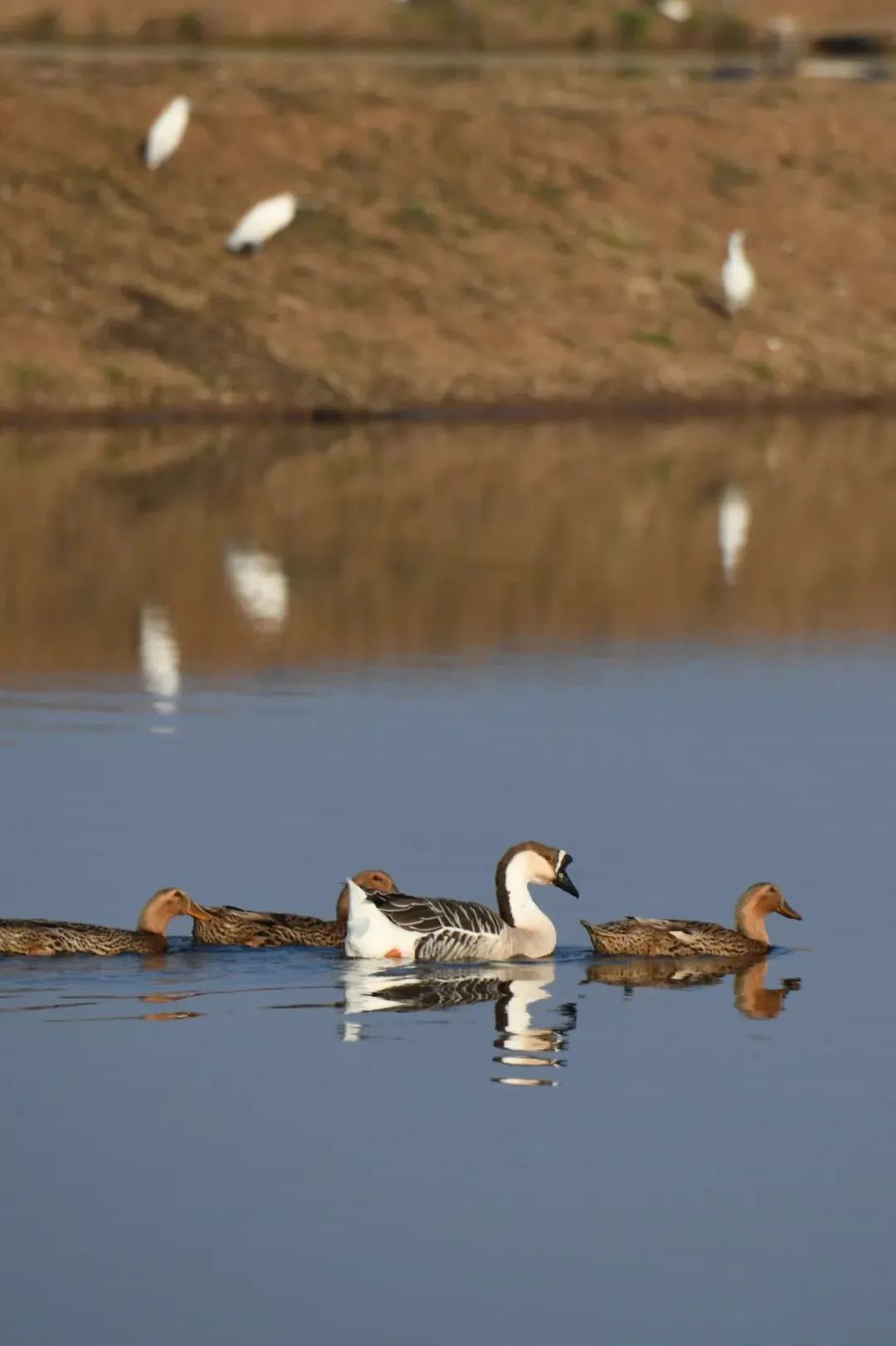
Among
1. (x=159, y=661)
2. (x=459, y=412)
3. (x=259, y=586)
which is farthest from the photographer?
(x=459, y=412)

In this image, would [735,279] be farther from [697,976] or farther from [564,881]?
[697,976]

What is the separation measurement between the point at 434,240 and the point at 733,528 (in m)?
20.4

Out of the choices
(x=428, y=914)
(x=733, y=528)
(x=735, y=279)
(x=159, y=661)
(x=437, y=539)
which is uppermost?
(x=735, y=279)

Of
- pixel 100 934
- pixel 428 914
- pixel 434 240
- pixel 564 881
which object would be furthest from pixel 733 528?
pixel 100 934

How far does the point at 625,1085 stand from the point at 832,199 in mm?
52358

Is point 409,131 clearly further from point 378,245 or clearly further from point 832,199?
point 832,199

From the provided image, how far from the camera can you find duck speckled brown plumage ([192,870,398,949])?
1736 centimetres

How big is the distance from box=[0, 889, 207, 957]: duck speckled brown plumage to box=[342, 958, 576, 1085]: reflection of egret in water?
1016mm

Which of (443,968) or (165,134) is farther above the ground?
(165,134)

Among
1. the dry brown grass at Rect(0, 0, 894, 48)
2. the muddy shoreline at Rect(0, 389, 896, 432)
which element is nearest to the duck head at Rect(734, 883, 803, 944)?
the muddy shoreline at Rect(0, 389, 896, 432)

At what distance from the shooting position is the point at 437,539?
38.8 m

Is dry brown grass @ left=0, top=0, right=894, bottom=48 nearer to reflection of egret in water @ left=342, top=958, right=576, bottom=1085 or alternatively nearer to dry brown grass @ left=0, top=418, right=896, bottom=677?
dry brown grass @ left=0, top=418, right=896, bottom=677

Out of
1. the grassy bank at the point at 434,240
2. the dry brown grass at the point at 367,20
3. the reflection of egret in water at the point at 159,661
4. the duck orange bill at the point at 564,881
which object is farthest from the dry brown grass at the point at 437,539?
the dry brown grass at the point at 367,20

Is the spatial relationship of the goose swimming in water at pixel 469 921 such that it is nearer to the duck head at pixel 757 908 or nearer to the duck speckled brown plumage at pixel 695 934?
the duck speckled brown plumage at pixel 695 934
